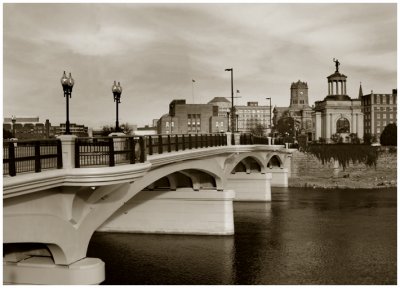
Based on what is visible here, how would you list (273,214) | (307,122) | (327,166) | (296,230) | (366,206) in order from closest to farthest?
(296,230) < (273,214) < (366,206) < (327,166) < (307,122)

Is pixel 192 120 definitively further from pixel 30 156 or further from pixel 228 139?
pixel 30 156

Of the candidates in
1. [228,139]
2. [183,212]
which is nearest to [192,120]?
[228,139]

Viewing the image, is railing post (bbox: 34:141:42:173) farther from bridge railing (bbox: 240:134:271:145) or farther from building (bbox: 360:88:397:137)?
building (bbox: 360:88:397:137)

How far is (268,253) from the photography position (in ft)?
103

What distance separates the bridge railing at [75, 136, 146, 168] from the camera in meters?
16.4

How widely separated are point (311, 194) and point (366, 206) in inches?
480

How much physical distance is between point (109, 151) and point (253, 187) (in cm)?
4014

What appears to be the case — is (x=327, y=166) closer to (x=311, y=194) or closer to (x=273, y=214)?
(x=311, y=194)

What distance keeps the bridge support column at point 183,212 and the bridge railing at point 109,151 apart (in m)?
16.7

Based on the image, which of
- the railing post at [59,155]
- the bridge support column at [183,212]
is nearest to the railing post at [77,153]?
the railing post at [59,155]

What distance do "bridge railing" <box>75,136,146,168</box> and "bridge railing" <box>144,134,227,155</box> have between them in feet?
14.3

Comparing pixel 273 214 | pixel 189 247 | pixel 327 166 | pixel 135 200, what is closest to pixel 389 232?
pixel 273 214

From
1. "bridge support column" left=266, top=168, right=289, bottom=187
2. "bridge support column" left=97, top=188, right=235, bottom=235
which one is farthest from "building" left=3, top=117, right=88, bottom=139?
"bridge support column" left=266, top=168, right=289, bottom=187

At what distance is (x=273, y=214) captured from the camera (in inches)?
1847
